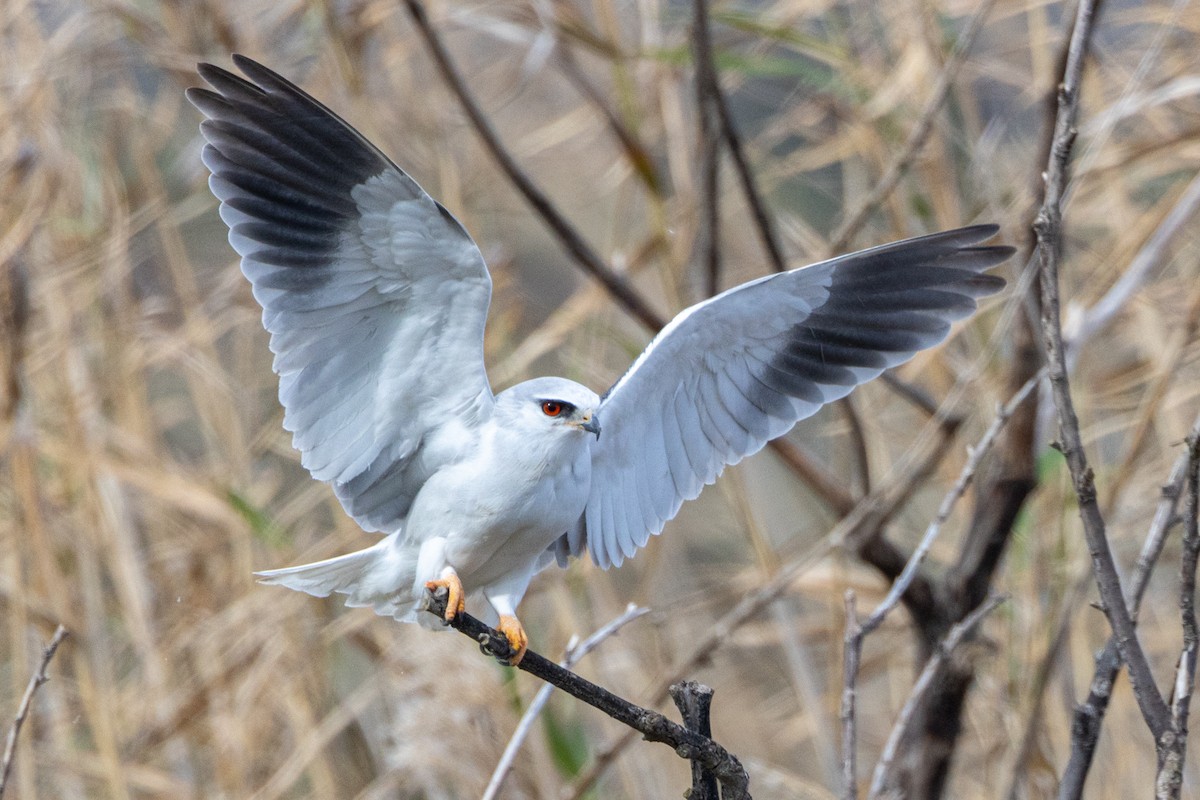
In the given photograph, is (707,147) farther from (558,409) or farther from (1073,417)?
(1073,417)

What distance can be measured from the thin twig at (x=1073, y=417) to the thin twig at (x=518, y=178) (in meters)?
1.93

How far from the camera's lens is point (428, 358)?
2.69 metres

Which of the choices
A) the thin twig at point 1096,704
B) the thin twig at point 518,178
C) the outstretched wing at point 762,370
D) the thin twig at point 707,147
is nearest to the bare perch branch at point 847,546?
the outstretched wing at point 762,370

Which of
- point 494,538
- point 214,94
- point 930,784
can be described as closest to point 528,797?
point 930,784

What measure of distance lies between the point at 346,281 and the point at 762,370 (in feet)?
3.51

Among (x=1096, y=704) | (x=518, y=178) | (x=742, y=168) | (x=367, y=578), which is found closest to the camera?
(x=1096, y=704)

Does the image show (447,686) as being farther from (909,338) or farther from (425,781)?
(909,338)

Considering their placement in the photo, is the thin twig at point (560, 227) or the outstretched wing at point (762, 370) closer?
the outstretched wing at point (762, 370)

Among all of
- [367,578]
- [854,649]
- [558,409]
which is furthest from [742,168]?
[854,649]

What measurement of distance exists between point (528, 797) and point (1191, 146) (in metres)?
3.01

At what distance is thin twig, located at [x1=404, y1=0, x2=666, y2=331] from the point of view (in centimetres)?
348

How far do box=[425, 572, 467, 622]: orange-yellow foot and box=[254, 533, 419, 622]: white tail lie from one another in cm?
22

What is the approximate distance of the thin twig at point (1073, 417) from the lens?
1.74 metres

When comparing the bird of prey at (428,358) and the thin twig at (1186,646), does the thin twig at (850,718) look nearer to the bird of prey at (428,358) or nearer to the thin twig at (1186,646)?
the thin twig at (1186,646)
